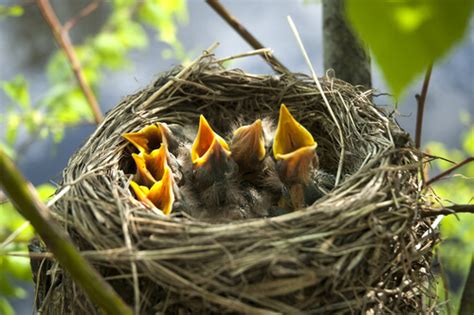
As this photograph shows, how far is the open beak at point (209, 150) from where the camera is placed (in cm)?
151

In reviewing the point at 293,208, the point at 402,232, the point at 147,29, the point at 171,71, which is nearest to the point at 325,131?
the point at 293,208

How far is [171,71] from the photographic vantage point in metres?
1.64

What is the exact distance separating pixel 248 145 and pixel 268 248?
615 millimetres

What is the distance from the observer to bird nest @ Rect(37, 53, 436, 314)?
941mm

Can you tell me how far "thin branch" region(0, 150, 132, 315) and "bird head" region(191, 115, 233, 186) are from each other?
2.52 ft

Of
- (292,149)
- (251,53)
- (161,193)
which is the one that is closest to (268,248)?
(161,193)

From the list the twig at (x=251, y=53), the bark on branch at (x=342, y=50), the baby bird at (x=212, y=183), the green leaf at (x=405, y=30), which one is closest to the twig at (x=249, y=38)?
the twig at (x=251, y=53)

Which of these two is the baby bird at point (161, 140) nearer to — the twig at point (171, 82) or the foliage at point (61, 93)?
the twig at point (171, 82)

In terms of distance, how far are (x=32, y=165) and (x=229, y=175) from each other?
1924mm

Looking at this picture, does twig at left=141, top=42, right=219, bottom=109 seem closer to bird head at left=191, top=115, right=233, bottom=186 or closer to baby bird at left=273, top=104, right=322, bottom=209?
bird head at left=191, top=115, right=233, bottom=186

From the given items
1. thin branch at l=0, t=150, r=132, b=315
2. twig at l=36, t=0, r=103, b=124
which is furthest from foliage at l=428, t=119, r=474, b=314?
thin branch at l=0, t=150, r=132, b=315

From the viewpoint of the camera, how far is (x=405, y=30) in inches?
14.4

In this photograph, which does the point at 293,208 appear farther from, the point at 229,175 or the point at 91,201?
the point at 91,201

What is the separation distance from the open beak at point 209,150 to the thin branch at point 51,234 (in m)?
0.77
